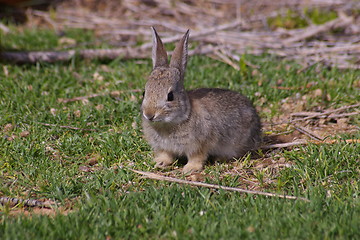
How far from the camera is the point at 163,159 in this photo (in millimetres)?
5484

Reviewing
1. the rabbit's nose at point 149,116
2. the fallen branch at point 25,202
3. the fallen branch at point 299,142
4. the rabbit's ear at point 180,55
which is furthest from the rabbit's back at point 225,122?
the fallen branch at point 25,202

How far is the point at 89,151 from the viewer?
18.9 feet

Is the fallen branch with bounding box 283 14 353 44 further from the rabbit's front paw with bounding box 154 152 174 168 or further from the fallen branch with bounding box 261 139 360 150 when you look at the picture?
the rabbit's front paw with bounding box 154 152 174 168

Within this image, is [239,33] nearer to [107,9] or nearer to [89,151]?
[107,9]

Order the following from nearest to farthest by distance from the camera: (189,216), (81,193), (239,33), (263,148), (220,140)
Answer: (189,216), (81,193), (220,140), (263,148), (239,33)

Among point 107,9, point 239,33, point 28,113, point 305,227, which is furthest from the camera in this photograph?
point 107,9

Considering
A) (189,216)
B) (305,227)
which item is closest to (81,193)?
(189,216)

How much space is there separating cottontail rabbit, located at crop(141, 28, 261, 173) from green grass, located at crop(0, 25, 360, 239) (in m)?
0.22

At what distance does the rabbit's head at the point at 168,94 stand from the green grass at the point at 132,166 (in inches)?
26.2

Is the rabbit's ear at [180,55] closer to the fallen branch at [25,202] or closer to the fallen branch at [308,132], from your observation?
the fallen branch at [308,132]

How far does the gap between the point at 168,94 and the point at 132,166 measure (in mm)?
894

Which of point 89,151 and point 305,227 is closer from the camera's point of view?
point 305,227

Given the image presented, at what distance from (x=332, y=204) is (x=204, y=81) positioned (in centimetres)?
369

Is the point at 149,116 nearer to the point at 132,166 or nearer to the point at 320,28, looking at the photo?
the point at 132,166
